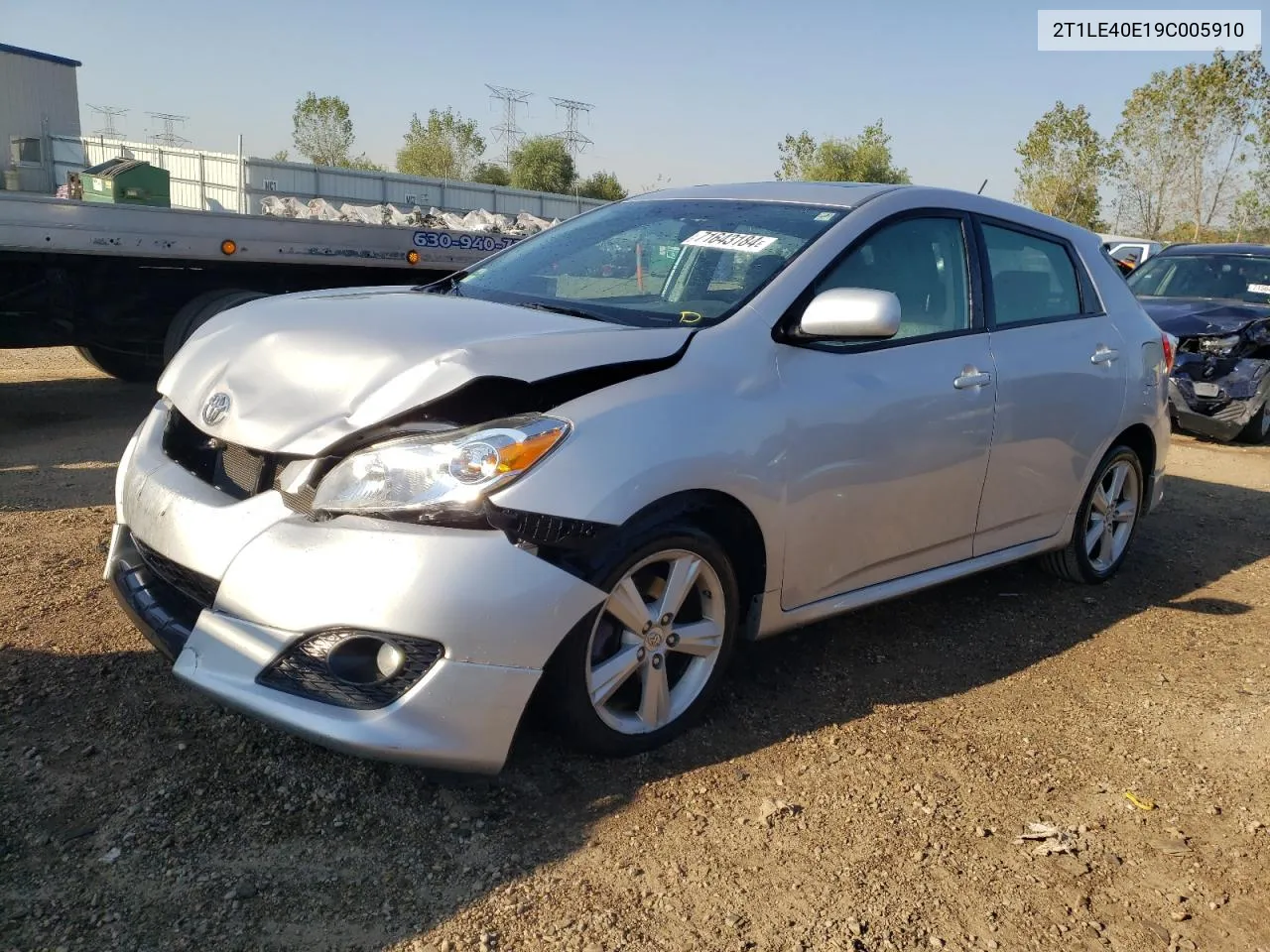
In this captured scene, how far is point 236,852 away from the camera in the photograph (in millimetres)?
2578

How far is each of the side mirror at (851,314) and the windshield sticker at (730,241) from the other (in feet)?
1.38

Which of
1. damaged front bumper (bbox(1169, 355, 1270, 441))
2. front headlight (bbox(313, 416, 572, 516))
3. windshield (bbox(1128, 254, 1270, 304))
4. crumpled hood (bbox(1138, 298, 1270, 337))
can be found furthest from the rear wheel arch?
windshield (bbox(1128, 254, 1270, 304))

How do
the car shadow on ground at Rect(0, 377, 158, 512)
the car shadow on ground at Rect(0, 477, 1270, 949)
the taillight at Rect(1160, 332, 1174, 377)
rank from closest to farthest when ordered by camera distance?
the car shadow on ground at Rect(0, 477, 1270, 949)
the taillight at Rect(1160, 332, 1174, 377)
the car shadow on ground at Rect(0, 377, 158, 512)

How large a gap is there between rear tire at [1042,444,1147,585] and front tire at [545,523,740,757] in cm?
238

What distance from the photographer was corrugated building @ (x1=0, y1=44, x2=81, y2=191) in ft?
149

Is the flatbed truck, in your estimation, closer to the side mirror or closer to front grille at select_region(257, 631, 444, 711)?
the side mirror

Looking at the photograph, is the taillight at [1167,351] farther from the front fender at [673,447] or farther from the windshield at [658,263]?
the front fender at [673,447]

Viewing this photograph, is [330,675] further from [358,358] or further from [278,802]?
[358,358]

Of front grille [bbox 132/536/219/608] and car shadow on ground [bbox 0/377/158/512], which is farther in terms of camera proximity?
car shadow on ground [bbox 0/377/158/512]

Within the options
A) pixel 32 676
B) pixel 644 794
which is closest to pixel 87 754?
pixel 32 676

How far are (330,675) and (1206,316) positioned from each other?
979 cm

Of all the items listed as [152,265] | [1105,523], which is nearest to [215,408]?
[1105,523]

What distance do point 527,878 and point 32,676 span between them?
1903mm

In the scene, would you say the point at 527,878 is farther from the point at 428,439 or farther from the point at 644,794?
the point at 428,439
